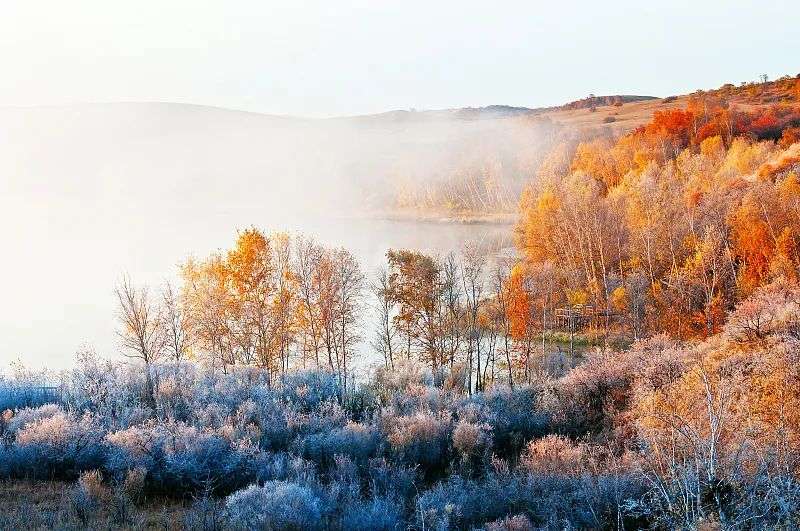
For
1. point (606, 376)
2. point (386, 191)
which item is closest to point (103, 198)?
point (386, 191)

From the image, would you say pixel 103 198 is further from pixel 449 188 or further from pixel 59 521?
pixel 59 521

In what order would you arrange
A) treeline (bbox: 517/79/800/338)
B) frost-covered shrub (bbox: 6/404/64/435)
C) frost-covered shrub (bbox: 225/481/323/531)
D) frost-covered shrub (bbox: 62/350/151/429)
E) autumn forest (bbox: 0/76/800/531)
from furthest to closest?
treeline (bbox: 517/79/800/338) → frost-covered shrub (bbox: 62/350/151/429) → frost-covered shrub (bbox: 6/404/64/435) → autumn forest (bbox: 0/76/800/531) → frost-covered shrub (bbox: 225/481/323/531)

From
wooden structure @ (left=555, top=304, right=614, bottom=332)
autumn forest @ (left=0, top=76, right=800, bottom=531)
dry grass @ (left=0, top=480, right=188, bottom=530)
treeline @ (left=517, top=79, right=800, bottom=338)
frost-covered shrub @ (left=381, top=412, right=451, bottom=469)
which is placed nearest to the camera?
dry grass @ (left=0, top=480, right=188, bottom=530)

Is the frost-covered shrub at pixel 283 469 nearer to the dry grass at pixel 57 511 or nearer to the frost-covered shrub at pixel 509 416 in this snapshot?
the dry grass at pixel 57 511

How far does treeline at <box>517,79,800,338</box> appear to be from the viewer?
40500 millimetres

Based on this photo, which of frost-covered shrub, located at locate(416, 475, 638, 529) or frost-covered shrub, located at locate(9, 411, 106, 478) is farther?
frost-covered shrub, located at locate(9, 411, 106, 478)

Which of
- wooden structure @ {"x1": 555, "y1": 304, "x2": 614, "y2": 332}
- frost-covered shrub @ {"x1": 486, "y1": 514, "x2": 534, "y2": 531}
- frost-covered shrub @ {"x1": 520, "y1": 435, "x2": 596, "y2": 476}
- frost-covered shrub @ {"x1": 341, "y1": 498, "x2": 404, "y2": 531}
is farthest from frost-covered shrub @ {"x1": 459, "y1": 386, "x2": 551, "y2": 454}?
wooden structure @ {"x1": 555, "y1": 304, "x2": 614, "y2": 332}

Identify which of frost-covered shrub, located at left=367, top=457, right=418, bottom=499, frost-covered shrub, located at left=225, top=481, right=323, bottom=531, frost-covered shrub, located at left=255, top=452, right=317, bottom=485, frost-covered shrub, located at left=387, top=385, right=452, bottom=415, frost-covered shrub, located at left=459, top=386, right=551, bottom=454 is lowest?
frost-covered shrub, located at left=459, top=386, right=551, bottom=454

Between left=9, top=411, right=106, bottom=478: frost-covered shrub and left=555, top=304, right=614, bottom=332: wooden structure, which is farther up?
left=9, top=411, right=106, bottom=478: frost-covered shrub

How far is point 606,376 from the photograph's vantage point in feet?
64.5

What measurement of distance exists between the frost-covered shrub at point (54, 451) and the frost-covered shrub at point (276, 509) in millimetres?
3954

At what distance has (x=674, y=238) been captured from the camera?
1837 inches

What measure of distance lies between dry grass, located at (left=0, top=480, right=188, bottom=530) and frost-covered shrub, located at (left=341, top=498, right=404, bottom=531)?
2.63 metres

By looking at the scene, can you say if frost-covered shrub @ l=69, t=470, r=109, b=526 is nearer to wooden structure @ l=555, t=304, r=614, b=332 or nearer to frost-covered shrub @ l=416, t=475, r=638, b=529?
frost-covered shrub @ l=416, t=475, r=638, b=529
